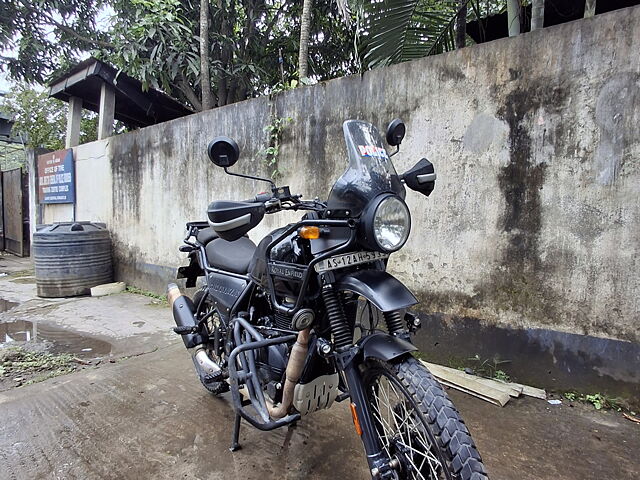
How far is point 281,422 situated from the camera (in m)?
1.59

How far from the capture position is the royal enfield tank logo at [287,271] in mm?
1509

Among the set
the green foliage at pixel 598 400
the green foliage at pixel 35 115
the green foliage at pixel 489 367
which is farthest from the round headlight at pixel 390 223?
the green foliage at pixel 35 115

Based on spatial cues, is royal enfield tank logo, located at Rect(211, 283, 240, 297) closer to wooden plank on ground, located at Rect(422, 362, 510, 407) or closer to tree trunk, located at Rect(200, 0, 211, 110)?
wooden plank on ground, located at Rect(422, 362, 510, 407)

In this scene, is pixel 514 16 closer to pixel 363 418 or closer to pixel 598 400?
pixel 598 400

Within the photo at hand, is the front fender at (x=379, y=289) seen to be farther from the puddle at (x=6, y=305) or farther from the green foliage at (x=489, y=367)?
the puddle at (x=6, y=305)

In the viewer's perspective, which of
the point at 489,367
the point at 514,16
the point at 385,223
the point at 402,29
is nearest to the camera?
the point at 385,223

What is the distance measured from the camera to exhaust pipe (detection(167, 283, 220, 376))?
84.6 inches

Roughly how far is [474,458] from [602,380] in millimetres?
1701

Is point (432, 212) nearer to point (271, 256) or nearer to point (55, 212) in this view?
point (271, 256)

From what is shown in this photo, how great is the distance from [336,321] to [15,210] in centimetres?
956

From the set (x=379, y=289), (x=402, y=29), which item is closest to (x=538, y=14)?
(x=402, y=29)

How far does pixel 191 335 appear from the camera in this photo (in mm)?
2328

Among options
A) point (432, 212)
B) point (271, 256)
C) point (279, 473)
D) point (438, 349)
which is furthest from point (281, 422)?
point (432, 212)

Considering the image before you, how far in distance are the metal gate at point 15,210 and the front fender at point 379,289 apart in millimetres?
9234
